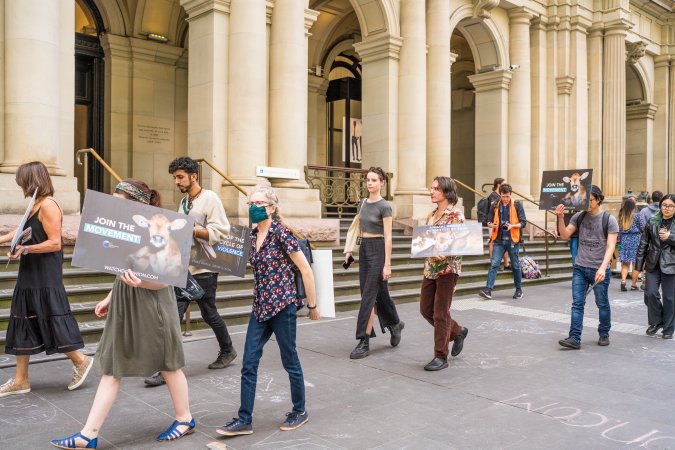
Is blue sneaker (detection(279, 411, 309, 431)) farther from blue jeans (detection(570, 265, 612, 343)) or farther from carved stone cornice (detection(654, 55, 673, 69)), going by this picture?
carved stone cornice (detection(654, 55, 673, 69))

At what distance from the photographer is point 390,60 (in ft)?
50.8

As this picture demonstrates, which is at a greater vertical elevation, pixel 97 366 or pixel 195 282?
pixel 195 282

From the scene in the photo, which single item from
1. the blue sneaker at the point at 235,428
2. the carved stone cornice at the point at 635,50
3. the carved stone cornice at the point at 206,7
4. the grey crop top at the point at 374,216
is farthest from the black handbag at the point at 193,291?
the carved stone cornice at the point at 635,50

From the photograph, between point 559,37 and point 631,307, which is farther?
point 559,37

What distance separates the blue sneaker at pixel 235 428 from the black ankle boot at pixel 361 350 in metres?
2.43

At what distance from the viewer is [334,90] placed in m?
21.5

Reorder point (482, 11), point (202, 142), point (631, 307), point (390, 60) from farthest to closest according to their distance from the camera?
point (482, 11) → point (390, 60) → point (202, 142) → point (631, 307)

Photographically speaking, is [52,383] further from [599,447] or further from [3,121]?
[3,121]

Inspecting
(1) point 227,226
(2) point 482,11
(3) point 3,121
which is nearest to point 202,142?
(3) point 3,121

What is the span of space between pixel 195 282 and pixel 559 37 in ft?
61.1

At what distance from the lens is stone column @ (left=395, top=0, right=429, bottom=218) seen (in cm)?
1552

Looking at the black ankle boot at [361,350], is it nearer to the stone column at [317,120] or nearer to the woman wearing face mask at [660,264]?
the woman wearing face mask at [660,264]

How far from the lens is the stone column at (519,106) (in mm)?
19281

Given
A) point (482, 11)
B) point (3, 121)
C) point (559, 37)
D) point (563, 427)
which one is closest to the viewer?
point (563, 427)
